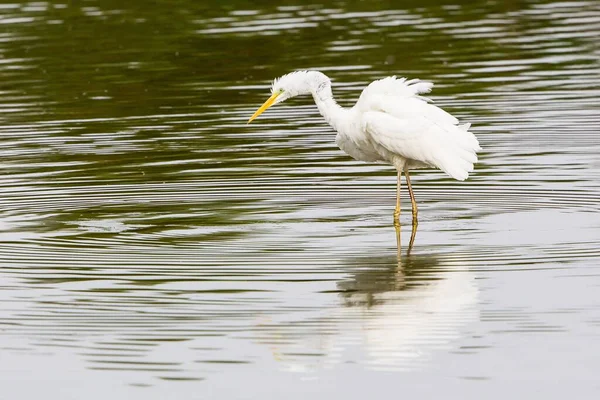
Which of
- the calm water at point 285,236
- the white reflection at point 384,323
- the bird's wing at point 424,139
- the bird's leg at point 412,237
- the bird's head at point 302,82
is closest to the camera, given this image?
the calm water at point 285,236

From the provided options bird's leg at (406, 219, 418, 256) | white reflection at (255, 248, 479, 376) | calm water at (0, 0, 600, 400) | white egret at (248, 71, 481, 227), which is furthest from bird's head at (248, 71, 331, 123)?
white reflection at (255, 248, 479, 376)

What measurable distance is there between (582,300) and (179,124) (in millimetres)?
11999

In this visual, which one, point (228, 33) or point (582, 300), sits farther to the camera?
point (228, 33)

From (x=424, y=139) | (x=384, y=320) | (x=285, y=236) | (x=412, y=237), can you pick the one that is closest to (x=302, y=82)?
(x=424, y=139)

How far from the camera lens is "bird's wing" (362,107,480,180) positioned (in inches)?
586

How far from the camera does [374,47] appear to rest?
30062 mm

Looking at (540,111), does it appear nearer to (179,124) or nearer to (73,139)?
(179,124)

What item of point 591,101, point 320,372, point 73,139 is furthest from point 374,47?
point 320,372

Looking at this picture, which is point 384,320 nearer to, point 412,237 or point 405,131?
point 412,237

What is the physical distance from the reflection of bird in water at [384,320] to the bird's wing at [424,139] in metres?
2.10

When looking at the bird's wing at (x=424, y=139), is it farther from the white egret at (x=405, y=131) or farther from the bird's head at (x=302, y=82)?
the bird's head at (x=302, y=82)

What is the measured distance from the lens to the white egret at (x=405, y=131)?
1490 centimetres

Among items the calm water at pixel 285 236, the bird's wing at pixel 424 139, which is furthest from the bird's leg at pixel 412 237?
the bird's wing at pixel 424 139

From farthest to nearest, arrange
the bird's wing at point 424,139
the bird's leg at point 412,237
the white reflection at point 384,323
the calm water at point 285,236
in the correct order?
the bird's wing at point 424,139, the bird's leg at point 412,237, the white reflection at point 384,323, the calm water at point 285,236
